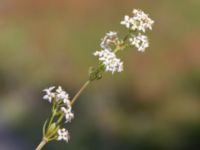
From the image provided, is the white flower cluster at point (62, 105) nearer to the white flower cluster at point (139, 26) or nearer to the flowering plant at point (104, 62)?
the flowering plant at point (104, 62)

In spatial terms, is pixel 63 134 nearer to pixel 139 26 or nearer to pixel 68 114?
pixel 68 114

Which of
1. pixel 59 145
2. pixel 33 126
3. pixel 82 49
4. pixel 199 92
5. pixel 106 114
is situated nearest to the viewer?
pixel 59 145

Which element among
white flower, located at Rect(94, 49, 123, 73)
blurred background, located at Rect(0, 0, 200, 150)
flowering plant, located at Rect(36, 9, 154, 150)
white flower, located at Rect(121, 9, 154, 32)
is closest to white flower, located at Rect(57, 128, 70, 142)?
flowering plant, located at Rect(36, 9, 154, 150)

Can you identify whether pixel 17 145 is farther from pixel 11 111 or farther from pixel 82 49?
pixel 82 49

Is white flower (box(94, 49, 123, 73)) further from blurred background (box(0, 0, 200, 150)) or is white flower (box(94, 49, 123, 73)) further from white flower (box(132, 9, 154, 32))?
blurred background (box(0, 0, 200, 150))

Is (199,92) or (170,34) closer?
(199,92)

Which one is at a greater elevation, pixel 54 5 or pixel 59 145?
pixel 54 5

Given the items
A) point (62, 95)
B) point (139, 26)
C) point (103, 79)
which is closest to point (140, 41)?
point (139, 26)

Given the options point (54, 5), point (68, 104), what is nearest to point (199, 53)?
point (54, 5)
